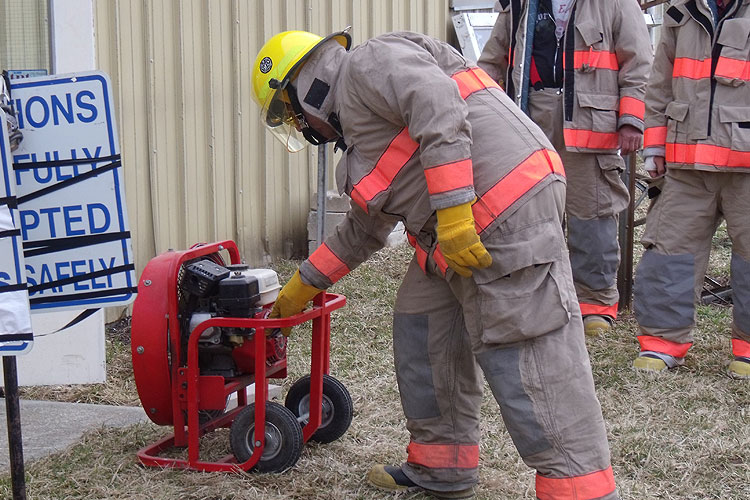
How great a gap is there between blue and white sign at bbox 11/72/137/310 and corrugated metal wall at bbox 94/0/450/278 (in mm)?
3184

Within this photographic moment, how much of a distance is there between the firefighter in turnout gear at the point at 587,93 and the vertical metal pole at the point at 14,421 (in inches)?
148

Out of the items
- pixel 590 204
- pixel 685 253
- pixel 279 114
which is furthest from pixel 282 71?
pixel 590 204

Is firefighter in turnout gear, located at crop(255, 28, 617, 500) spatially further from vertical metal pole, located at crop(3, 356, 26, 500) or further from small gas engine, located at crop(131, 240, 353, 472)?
vertical metal pole, located at crop(3, 356, 26, 500)

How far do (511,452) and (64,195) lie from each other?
2.18 metres

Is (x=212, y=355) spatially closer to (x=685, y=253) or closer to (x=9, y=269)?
(x=9, y=269)

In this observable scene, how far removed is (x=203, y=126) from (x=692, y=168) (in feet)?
10.7

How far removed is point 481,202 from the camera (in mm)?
3102

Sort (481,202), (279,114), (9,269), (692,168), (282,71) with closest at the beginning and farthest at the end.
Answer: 1. (9,269)
2. (481,202)
3. (282,71)
4. (279,114)
5. (692,168)

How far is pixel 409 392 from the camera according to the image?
3660 mm

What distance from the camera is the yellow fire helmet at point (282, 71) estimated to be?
133 inches

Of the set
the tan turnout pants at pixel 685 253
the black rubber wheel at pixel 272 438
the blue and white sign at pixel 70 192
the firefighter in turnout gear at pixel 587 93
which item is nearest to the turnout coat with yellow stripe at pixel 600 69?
the firefighter in turnout gear at pixel 587 93

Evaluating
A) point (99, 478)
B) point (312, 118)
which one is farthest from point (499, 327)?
point (99, 478)

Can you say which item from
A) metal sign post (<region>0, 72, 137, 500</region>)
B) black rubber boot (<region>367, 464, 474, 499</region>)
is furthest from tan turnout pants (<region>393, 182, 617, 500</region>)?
metal sign post (<region>0, 72, 137, 500</region>)

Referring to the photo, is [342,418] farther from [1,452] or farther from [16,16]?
[16,16]
